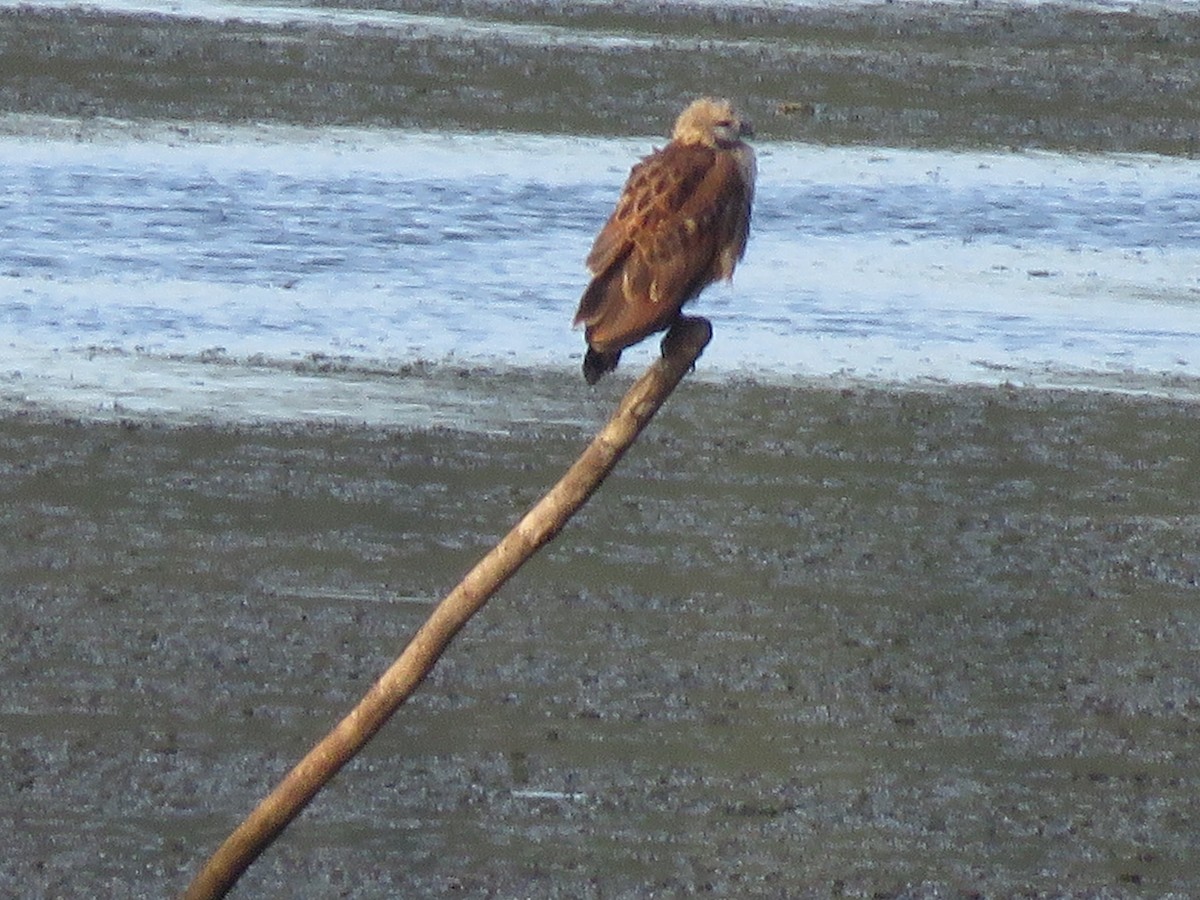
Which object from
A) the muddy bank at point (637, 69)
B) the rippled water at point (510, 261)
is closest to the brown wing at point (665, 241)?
the rippled water at point (510, 261)

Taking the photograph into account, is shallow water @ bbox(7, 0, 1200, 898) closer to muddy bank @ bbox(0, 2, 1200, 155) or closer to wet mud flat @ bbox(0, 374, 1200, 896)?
wet mud flat @ bbox(0, 374, 1200, 896)

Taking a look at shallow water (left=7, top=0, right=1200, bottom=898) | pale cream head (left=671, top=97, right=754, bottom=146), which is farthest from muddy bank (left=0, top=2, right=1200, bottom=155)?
pale cream head (left=671, top=97, right=754, bottom=146)

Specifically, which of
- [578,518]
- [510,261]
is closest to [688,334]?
[578,518]

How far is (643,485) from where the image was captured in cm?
845

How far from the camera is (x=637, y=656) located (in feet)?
22.7

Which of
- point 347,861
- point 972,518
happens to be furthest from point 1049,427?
point 347,861

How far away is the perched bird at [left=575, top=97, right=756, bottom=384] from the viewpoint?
182 inches

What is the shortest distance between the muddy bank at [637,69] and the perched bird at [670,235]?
972cm

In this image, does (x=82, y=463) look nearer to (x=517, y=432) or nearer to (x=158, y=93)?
(x=517, y=432)

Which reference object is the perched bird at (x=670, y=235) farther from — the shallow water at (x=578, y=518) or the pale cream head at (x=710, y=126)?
the shallow water at (x=578, y=518)

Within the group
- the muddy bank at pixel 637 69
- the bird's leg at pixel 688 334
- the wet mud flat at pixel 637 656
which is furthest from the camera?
the muddy bank at pixel 637 69

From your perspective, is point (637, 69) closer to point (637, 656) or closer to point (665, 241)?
point (637, 656)

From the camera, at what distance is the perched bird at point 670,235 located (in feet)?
15.2

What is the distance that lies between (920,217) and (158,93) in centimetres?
483
